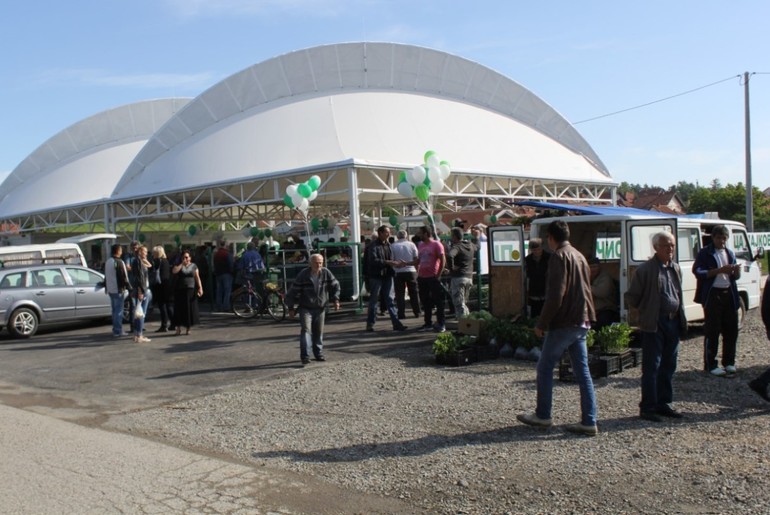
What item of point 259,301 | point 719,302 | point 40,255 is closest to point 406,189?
point 259,301

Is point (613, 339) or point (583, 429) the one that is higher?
point (613, 339)

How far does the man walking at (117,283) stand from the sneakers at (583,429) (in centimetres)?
1016

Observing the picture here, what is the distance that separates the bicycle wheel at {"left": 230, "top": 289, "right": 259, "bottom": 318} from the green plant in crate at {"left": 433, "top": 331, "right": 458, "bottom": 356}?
7664 millimetres

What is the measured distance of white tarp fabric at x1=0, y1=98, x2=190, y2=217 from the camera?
34.7m

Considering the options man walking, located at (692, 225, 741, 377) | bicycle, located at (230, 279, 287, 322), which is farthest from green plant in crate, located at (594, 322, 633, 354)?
bicycle, located at (230, 279, 287, 322)

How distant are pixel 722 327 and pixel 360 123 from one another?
16.3 metres

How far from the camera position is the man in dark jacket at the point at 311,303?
31.7 feet

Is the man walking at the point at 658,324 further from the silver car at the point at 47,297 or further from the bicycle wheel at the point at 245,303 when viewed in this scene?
the silver car at the point at 47,297

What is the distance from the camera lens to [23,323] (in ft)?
46.2

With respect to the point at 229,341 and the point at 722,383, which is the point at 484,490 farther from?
the point at 229,341

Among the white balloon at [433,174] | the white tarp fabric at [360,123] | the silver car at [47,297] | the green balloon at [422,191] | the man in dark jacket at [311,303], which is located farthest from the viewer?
the white tarp fabric at [360,123]

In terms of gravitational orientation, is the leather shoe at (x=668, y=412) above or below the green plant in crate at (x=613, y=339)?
below

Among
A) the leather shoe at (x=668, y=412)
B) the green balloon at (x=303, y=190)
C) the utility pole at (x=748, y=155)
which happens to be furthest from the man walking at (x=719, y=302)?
the utility pole at (x=748, y=155)

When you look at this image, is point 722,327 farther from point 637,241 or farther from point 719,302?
point 637,241
